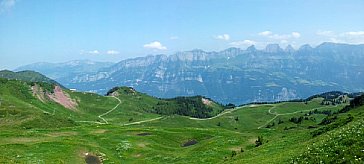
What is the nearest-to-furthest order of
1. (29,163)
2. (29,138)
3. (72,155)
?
(29,163)
(72,155)
(29,138)

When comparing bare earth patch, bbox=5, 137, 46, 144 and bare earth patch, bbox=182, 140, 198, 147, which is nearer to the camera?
bare earth patch, bbox=5, 137, 46, 144

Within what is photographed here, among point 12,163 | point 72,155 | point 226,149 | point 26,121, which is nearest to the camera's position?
point 12,163

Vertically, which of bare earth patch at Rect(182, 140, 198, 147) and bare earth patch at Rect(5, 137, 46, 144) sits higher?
bare earth patch at Rect(5, 137, 46, 144)

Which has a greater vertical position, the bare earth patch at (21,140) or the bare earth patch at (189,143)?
the bare earth patch at (21,140)

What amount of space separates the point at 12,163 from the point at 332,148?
115 feet

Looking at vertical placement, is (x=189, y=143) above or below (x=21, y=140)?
below

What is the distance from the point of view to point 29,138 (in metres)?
76.6

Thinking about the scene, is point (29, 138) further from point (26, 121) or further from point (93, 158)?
point (26, 121)

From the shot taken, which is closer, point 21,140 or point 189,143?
point 21,140

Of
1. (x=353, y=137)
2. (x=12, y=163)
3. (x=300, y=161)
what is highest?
(x=353, y=137)

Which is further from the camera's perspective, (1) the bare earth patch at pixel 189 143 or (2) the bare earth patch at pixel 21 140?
(1) the bare earth patch at pixel 189 143

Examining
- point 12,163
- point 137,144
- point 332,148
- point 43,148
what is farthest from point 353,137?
point 137,144

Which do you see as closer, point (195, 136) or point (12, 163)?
point (12, 163)

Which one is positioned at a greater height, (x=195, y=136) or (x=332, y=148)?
(x=332, y=148)
